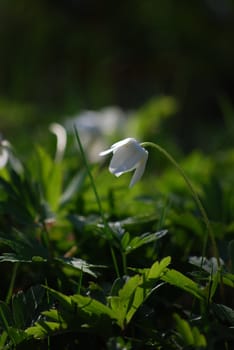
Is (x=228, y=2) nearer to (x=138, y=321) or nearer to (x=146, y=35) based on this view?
(x=146, y=35)

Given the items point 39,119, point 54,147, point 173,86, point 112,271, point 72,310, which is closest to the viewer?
point 72,310

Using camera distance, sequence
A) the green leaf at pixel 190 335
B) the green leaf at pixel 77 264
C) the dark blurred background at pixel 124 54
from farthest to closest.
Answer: the dark blurred background at pixel 124 54
the green leaf at pixel 77 264
the green leaf at pixel 190 335

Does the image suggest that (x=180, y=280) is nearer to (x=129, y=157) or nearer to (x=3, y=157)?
(x=129, y=157)

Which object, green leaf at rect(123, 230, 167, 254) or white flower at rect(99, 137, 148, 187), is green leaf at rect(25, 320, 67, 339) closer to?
green leaf at rect(123, 230, 167, 254)

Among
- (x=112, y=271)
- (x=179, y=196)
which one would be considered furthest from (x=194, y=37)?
(x=112, y=271)

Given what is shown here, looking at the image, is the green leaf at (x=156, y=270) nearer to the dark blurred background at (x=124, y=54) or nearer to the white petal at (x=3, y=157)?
the white petal at (x=3, y=157)

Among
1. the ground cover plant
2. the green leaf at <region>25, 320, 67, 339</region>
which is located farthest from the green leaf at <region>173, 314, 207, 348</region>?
the green leaf at <region>25, 320, 67, 339</region>

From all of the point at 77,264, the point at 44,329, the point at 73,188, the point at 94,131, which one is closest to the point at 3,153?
the point at 73,188

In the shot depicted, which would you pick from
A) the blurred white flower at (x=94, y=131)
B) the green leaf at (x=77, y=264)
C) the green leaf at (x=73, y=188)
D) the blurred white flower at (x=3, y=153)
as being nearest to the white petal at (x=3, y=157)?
the blurred white flower at (x=3, y=153)
